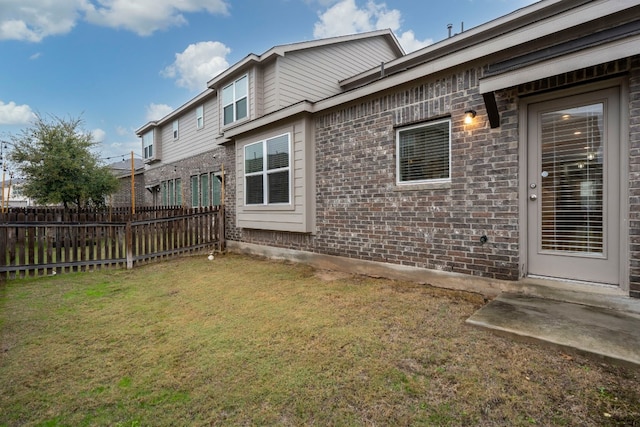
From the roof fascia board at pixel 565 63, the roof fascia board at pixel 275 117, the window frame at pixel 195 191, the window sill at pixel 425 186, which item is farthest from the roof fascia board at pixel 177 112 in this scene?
the roof fascia board at pixel 565 63

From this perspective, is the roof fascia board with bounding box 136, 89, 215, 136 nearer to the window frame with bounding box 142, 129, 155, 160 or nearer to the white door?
the window frame with bounding box 142, 129, 155, 160

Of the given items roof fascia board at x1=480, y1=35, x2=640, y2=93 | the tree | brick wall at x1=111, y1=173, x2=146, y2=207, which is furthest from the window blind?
brick wall at x1=111, y1=173, x2=146, y2=207

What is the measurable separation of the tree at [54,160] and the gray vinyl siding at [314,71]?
829 centimetres

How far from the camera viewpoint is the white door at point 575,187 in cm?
317

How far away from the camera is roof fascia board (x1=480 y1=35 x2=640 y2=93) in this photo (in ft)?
8.81

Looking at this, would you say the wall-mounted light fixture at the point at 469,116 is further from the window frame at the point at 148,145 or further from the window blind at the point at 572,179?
the window frame at the point at 148,145

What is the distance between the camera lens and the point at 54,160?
35.9ft

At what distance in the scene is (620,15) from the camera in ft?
10.1

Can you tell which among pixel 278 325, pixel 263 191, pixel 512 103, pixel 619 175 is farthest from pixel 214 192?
pixel 619 175

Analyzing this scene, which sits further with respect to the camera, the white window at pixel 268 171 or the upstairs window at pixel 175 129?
the upstairs window at pixel 175 129

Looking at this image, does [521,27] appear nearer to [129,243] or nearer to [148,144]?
[129,243]

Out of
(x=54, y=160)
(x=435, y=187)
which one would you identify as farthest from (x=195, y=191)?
(x=435, y=187)

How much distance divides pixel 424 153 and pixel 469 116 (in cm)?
83

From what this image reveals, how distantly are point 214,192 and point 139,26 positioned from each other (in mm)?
9488
